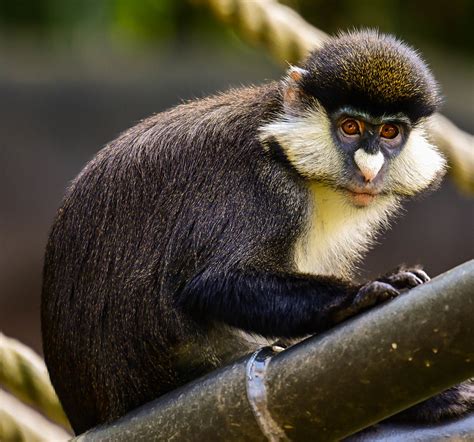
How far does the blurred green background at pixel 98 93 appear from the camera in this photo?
28.8 ft

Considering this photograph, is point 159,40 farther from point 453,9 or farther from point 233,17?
point 233,17

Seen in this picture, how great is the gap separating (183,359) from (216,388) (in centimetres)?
63

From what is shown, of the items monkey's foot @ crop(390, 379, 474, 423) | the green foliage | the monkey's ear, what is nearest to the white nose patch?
the monkey's ear

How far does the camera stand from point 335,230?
368 centimetres

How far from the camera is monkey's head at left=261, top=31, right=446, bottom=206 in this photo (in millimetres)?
→ 3398

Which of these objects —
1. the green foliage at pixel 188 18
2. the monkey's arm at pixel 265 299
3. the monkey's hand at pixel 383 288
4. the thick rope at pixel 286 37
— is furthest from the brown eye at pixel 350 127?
the green foliage at pixel 188 18

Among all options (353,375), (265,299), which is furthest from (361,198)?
(353,375)

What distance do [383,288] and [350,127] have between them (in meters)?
0.98

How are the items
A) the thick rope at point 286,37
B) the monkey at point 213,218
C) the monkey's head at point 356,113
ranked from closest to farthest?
the monkey at point 213,218 < the monkey's head at point 356,113 < the thick rope at point 286,37

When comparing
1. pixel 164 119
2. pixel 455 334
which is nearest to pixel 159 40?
pixel 164 119

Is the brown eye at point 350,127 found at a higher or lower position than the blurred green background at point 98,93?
higher

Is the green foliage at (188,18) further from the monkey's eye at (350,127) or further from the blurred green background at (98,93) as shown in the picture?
the monkey's eye at (350,127)

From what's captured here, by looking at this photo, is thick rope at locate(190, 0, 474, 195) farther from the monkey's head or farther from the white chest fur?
the monkey's head

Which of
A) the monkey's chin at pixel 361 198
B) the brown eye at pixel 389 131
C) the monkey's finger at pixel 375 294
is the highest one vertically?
the brown eye at pixel 389 131
